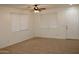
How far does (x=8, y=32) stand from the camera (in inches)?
43.7

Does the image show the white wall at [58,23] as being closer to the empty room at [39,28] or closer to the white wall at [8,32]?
the empty room at [39,28]

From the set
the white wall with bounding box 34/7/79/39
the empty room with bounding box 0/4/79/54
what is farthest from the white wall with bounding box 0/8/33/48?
the white wall with bounding box 34/7/79/39

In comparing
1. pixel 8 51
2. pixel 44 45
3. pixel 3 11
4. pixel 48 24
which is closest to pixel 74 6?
pixel 48 24

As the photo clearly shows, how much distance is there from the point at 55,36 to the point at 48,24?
18 centimetres

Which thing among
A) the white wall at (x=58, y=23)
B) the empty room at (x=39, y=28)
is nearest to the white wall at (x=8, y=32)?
the empty room at (x=39, y=28)

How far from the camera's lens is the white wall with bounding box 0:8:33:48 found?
3.54 ft

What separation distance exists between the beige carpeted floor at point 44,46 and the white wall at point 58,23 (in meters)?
A: 0.07

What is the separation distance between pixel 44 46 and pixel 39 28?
243 millimetres

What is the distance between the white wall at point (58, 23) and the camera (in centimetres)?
109

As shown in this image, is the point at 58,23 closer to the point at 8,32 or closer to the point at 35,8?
the point at 35,8
